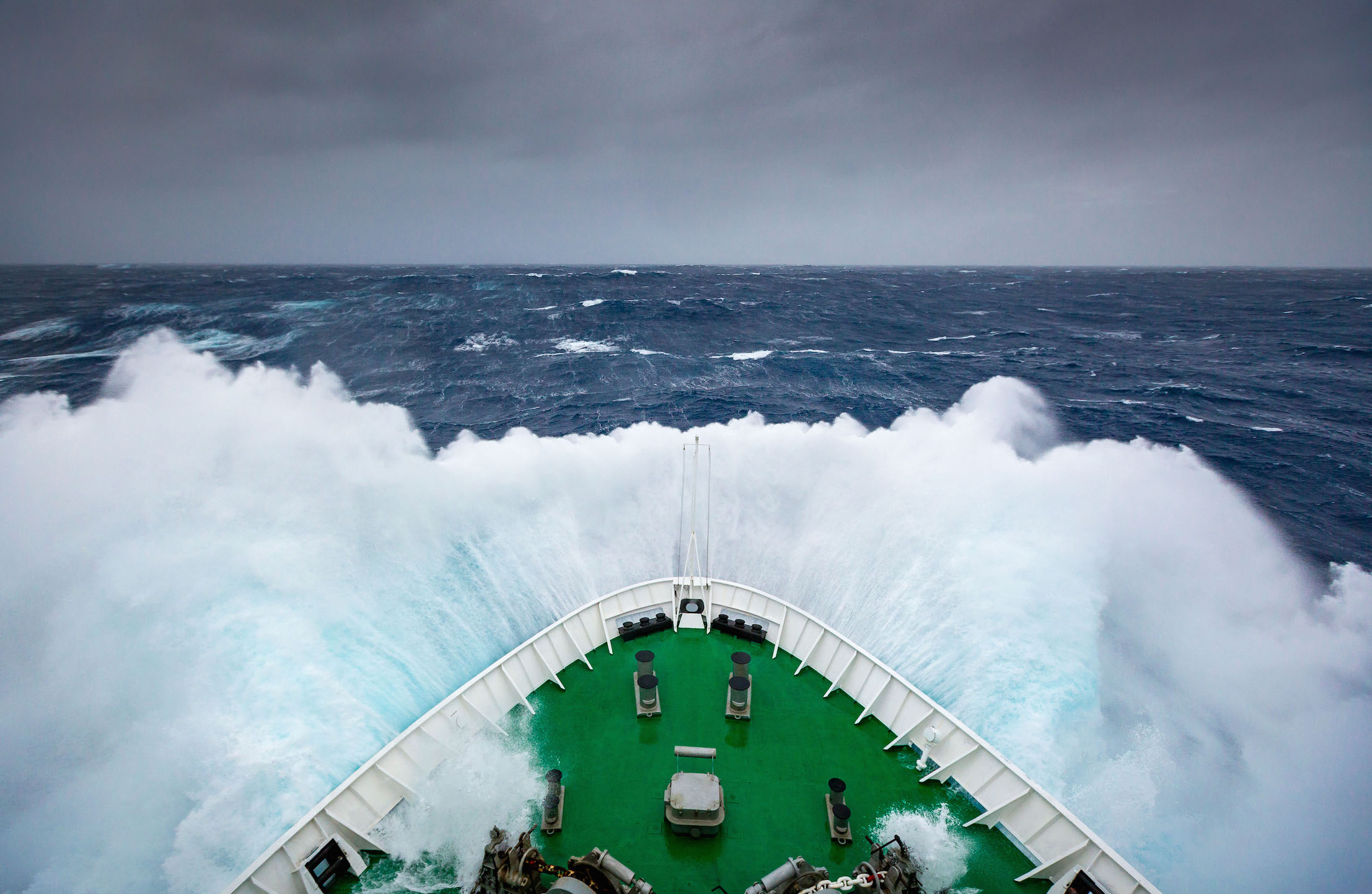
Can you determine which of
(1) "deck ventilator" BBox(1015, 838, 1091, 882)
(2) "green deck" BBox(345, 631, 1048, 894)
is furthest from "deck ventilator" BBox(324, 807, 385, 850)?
(1) "deck ventilator" BBox(1015, 838, 1091, 882)

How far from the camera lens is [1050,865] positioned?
8914mm

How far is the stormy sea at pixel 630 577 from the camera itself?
1223 centimetres

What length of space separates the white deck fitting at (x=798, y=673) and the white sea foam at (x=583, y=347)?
3827cm

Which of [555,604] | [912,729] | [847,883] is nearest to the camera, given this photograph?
[847,883]

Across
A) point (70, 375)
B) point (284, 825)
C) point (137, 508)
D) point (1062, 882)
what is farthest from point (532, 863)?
point (70, 375)

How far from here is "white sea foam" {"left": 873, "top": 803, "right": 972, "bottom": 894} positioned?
9070 millimetres

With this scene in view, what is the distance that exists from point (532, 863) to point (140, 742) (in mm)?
10661

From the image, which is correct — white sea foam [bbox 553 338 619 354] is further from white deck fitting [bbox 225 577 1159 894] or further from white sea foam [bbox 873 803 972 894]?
white sea foam [bbox 873 803 972 894]

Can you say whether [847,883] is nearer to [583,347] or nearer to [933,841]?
[933,841]

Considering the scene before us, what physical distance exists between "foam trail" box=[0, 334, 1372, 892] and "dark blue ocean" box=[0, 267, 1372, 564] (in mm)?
8021

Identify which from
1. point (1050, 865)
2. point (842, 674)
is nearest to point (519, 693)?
point (842, 674)

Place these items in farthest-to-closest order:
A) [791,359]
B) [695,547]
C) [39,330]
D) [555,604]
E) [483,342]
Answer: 1. [39,330]
2. [483,342]
3. [791,359]
4. [555,604]
5. [695,547]

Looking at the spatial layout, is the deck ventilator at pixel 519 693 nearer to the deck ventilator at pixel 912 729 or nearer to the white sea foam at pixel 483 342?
the deck ventilator at pixel 912 729

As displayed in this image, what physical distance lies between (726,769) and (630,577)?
890 centimetres
